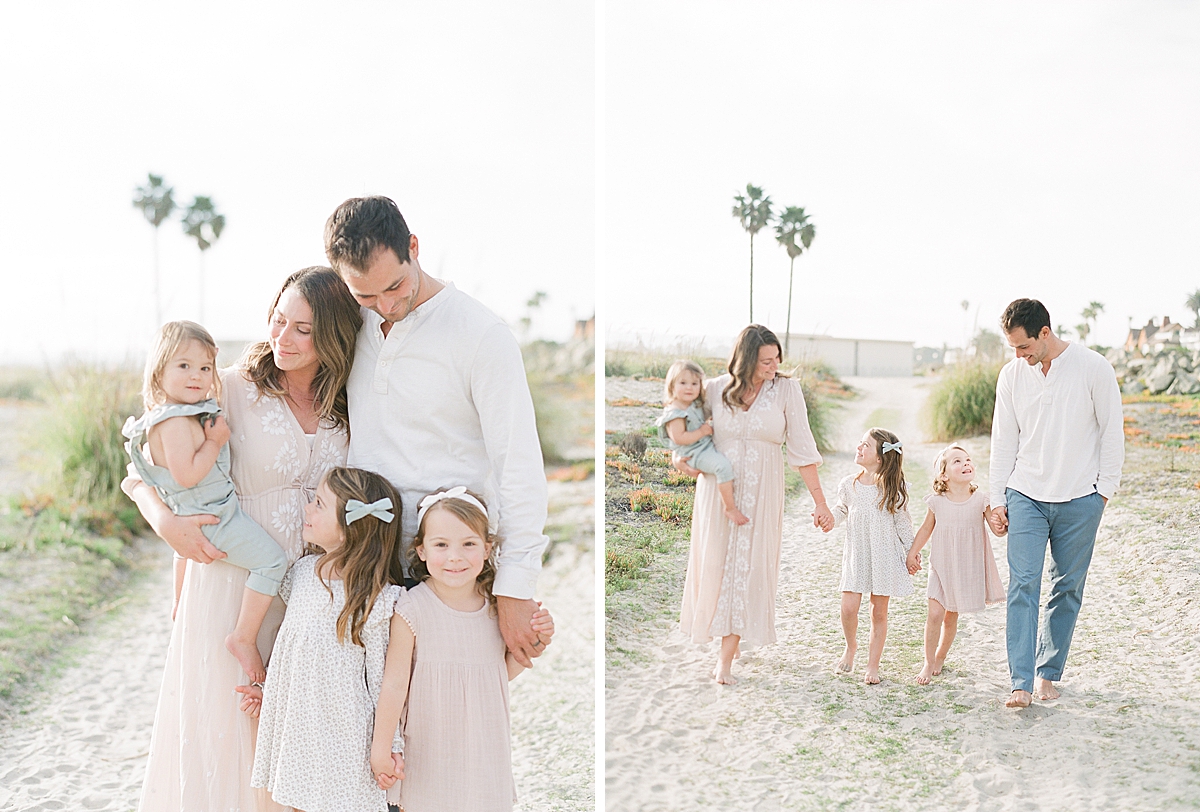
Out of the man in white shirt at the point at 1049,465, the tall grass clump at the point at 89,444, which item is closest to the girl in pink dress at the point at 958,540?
the man in white shirt at the point at 1049,465

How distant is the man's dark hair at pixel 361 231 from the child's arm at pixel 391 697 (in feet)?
2.63

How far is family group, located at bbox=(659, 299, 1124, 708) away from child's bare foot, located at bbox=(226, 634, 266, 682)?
2.04 metres

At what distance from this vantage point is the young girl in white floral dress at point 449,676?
2117 mm

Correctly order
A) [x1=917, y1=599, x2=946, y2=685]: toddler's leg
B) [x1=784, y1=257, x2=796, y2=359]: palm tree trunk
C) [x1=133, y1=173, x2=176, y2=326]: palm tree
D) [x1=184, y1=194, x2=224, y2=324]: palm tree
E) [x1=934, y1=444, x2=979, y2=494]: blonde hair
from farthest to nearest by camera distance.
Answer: [x1=184, y1=194, x2=224, y2=324]: palm tree → [x1=133, y1=173, x2=176, y2=326]: palm tree → [x1=784, y1=257, x2=796, y2=359]: palm tree trunk → [x1=917, y1=599, x2=946, y2=685]: toddler's leg → [x1=934, y1=444, x2=979, y2=494]: blonde hair

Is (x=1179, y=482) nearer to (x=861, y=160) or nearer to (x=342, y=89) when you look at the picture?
(x=861, y=160)

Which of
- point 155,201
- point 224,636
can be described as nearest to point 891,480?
point 224,636

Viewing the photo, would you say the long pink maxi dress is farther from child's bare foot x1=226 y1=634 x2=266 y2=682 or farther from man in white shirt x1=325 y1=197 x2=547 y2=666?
child's bare foot x1=226 y1=634 x2=266 y2=682

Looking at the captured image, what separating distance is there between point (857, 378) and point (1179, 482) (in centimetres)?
156

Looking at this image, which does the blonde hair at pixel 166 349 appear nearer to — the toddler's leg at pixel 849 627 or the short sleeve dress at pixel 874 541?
the short sleeve dress at pixel 874 541

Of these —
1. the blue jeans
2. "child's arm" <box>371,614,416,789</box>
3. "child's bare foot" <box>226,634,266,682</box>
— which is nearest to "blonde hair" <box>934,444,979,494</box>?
the blue jeans

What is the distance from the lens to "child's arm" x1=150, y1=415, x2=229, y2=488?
2.09 meters

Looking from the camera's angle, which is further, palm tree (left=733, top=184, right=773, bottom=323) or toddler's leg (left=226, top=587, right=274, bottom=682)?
palm tree (left=733, top=184, right=773, bottom=323)

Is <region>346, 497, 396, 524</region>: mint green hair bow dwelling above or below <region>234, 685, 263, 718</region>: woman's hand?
above

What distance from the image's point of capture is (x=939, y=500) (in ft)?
12.7
